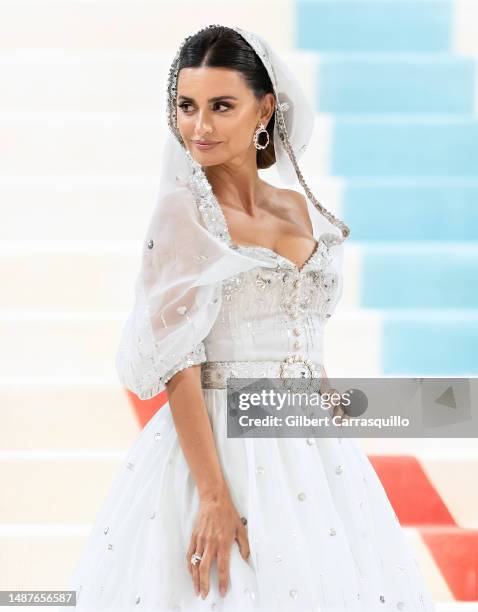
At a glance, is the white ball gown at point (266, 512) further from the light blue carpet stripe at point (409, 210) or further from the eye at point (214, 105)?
the light blue carpet stripe at point (409, 210)

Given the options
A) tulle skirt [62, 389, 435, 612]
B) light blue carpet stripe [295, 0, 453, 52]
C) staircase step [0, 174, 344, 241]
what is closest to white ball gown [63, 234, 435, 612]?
tulle skirt [62, 389, 435, 612]

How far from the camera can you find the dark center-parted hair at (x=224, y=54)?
51.5 inches

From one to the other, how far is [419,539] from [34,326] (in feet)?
3.08

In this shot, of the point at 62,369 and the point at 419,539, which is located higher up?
the point at 62,369

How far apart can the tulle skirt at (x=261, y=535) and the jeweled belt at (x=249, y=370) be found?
15 mm

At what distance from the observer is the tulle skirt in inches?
46.0

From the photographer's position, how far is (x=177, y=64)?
134cm

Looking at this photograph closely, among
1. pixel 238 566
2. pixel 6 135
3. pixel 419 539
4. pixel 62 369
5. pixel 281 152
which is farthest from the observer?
pixel 6 135

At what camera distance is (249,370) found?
130cm

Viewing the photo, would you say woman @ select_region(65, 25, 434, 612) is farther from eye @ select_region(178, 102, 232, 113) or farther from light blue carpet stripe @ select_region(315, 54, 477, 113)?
light blue carpet stripe @ select_region(315, 54, 477, 113)

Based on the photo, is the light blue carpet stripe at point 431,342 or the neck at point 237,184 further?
the light blue carpet stripe at point 431,342

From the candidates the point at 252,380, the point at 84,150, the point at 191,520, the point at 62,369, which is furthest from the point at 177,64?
the point at 84,150

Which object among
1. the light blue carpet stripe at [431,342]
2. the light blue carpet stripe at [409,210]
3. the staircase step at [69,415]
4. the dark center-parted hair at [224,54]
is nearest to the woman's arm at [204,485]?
the dark center-parted hair at [224,54]

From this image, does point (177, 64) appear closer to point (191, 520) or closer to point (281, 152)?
point (281, 152)
